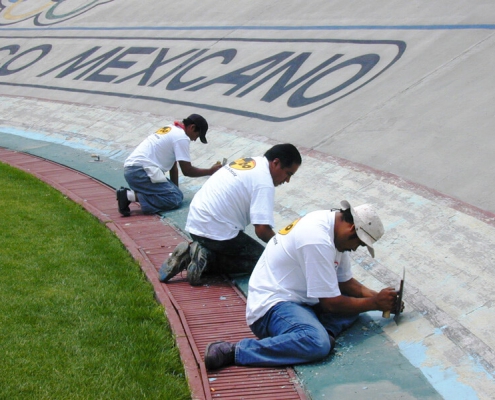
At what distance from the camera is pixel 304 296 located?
4.77 metres

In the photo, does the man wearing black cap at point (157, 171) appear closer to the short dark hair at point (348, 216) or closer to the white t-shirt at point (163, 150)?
the white t-shirt at point (163, 150)

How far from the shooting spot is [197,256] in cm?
596

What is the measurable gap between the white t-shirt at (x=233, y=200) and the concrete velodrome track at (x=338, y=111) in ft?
3.58

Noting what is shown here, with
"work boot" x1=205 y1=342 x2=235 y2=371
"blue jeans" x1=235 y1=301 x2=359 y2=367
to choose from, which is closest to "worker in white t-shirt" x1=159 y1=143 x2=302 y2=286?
"blue jeans" x1=235 y1=301 x2=359 y2=367

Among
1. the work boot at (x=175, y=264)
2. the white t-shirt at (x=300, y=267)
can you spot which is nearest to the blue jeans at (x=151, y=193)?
the work boot at (x=175, y=264)

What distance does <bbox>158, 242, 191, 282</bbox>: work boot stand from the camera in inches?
234

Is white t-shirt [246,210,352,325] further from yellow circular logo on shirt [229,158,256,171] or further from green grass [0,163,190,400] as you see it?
yellow circular logo on shirt [229,158,256,171]

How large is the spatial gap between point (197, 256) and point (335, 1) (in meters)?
9.42

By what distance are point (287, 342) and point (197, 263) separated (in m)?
1.64

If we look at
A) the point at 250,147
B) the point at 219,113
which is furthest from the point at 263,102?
the point at 250,147

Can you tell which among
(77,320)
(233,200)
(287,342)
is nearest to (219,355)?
(287,342)

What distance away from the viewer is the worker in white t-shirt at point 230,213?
18.5 ft

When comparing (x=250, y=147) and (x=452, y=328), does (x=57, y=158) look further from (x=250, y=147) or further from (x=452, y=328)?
(x=452, y=328)

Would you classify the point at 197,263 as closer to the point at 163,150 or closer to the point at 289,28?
the point at 163,150
